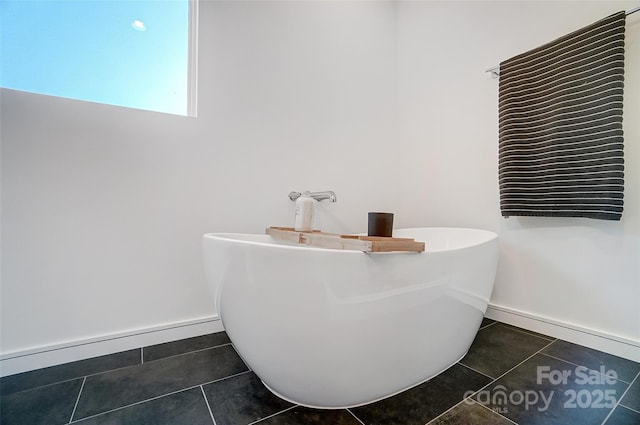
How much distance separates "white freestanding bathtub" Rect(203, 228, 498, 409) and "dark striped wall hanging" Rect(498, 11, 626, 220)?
707 millimetres

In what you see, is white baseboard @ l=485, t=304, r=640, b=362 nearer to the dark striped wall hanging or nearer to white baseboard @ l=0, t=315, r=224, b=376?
the dark striped wall hanging

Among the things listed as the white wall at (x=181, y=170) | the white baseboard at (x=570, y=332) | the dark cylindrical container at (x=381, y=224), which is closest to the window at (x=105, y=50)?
the white wall at (x=181, y=170)

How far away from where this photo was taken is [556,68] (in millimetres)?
1376

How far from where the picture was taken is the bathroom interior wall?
1.19 m

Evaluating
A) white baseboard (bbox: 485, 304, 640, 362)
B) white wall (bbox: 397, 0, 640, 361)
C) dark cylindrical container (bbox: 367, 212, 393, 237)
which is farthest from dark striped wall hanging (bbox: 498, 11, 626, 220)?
dark cylindrical container (bbox: 367, 212, 393, 237)

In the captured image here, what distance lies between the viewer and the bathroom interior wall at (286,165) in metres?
1.19

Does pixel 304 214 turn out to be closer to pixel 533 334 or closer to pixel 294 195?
pixel 294 195

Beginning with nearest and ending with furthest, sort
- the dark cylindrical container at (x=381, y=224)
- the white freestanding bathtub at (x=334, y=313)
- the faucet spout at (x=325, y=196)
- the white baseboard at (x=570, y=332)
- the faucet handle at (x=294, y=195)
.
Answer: the white freestanding bathtub at (x=334, y=313)
the dark cylindrical container at (x=381, y=224)
the white baseboard at (x=570, y=332)
the faucet spout at (x=325, y=196)
the faucet handle at (x=294, y=195)

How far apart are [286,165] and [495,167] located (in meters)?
1.28

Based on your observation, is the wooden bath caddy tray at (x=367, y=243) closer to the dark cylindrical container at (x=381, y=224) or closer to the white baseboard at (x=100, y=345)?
the dark cylindrical container at (x=381, y=224)

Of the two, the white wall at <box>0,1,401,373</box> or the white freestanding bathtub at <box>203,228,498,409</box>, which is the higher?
the white wall at <box>0,1,401,373</box>

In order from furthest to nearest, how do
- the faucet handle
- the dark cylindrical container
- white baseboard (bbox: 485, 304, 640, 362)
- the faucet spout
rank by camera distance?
the faucet handle < the faucet spout < white baseboard (bbox: 485, 304, 640, 362) < the dark cylindrical container

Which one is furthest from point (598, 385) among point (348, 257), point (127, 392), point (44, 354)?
point (44, 354)

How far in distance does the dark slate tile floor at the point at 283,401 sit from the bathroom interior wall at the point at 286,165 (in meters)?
0.22
